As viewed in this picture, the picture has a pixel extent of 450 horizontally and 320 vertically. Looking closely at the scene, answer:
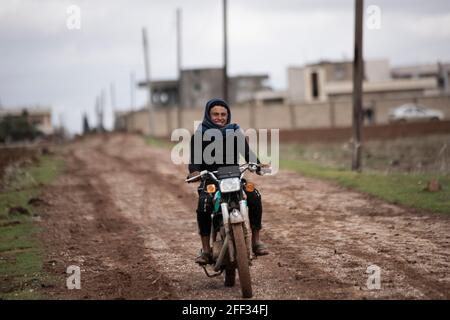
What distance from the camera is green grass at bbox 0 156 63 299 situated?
10.1 meters

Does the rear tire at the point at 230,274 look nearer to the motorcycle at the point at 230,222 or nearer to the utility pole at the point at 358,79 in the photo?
the motorcycle at the point at 230,222

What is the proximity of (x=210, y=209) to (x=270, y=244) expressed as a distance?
3196mm

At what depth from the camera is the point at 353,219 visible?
14.9 metres

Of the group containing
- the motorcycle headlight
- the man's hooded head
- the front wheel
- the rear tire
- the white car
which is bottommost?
the white car

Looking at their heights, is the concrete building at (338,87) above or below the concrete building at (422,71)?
below

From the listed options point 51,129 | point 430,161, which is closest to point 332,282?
point 430,161

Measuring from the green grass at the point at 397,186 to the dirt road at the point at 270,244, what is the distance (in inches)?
18.4

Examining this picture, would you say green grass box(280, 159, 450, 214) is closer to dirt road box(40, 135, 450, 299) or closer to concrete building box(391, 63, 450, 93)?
dirt road box(40, 135, 450, 299)

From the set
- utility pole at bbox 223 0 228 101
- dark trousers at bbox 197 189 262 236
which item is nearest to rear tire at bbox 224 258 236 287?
dark trousers at bbox 197 189 262 236

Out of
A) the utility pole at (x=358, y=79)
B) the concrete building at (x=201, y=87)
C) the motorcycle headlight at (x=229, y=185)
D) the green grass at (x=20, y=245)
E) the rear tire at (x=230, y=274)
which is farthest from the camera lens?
the concrete building at (x=201, y=87)

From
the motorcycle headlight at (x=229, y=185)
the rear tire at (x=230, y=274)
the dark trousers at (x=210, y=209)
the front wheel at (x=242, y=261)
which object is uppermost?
the motorcycle headlight at (x=229, y=185)

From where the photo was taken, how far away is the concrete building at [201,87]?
349 ft

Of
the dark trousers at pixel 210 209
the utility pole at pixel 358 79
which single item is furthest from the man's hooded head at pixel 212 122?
the utility pole at pixel 358 79

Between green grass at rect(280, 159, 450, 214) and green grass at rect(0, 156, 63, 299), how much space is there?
7.51 m
